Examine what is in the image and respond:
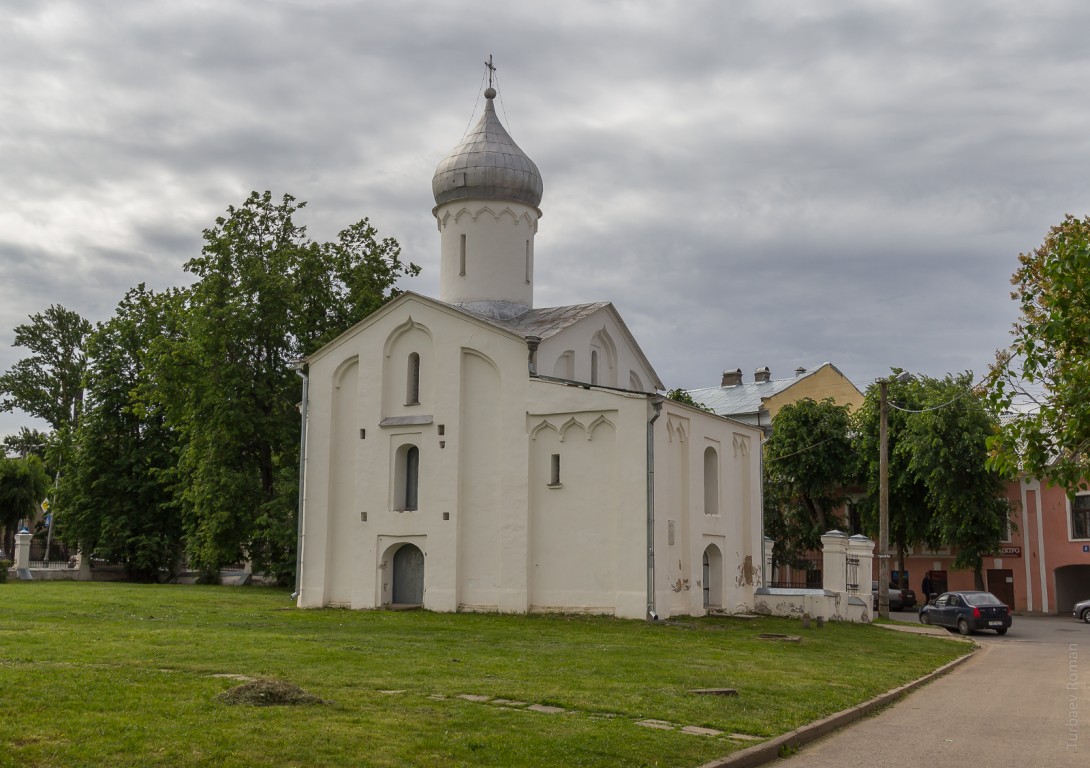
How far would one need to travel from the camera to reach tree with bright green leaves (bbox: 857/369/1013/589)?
1487 inches

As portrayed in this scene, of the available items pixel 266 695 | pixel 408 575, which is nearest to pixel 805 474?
pixel 408 575

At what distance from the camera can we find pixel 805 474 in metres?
42.7

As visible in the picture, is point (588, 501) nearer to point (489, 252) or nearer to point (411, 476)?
point (411, 476)

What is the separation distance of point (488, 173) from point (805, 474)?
20645 millimetres

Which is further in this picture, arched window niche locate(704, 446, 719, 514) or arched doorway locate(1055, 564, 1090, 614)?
arched doorway locate(1055, 564, 1090, 614)

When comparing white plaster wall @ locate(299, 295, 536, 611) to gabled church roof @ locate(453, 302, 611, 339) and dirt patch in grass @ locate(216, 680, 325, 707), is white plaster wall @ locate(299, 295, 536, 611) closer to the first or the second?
gabled church roof @ locate(453, 302, 611, 339)

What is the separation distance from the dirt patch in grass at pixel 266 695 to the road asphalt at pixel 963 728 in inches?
153

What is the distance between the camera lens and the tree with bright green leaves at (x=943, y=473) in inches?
1487

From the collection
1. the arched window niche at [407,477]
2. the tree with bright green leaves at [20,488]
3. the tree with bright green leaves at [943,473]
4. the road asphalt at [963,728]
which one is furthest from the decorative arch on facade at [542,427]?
the tree with bright green leaves at [20,488]

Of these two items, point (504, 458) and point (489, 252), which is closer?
point (504, 458)

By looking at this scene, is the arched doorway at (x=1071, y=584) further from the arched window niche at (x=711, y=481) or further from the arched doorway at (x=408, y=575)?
the arched doorway at (x=408, y=575)

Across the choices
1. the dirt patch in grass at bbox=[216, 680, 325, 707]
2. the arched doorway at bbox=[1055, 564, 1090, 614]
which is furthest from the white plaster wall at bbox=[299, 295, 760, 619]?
the arched doorway at bbox=[1055, 564, 1090, 614]

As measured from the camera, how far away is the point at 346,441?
28141 mm

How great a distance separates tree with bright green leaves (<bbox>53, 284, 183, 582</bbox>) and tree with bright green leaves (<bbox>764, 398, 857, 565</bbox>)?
2467cm
